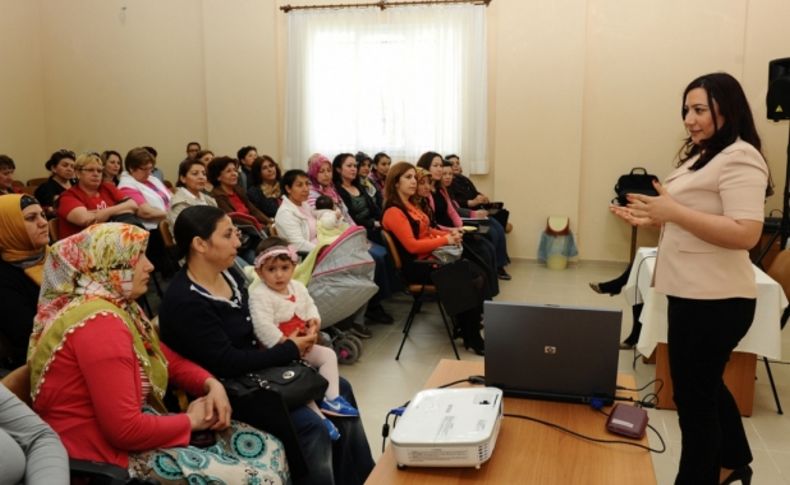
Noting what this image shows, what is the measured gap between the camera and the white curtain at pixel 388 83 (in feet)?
22.5

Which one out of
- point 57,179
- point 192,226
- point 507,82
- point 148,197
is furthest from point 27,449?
point 507,82

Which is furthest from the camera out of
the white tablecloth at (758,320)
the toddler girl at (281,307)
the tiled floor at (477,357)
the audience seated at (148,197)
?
the audience seated at (148,197)

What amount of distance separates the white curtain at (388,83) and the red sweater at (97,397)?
565cm

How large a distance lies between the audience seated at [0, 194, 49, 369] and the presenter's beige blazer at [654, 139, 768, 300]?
2.23 meters

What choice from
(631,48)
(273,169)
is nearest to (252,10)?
(273,169)

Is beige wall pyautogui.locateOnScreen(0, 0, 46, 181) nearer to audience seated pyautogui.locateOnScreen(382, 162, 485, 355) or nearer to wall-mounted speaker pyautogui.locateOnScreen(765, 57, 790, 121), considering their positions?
→ audience seated pyautogui.locateOnScreen(382, 162, 485, 355)

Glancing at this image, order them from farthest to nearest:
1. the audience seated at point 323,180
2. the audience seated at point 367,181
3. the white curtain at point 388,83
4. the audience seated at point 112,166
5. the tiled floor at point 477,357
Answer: the white curtain at point 388,83, the audience seated at point 112,166, the audience seated at point 367,181, the audience seated at point 323,180, the tiled floor at point 477,357

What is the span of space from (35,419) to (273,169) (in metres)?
4.01

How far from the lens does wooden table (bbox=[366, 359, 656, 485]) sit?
138cm

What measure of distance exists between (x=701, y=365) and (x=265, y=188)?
13.2ft

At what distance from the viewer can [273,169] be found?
5.39 m

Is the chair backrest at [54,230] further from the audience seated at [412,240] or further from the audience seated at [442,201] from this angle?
the audience seated at [442,201]

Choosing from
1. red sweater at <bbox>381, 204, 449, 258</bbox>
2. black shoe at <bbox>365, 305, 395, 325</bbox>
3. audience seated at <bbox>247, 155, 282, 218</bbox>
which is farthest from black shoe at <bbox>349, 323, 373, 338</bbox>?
audience seated at <bbox>247, 155, 282, 218</bbox>

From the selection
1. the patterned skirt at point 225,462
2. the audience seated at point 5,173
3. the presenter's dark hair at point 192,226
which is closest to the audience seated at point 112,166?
the audience seated at point 5,173
